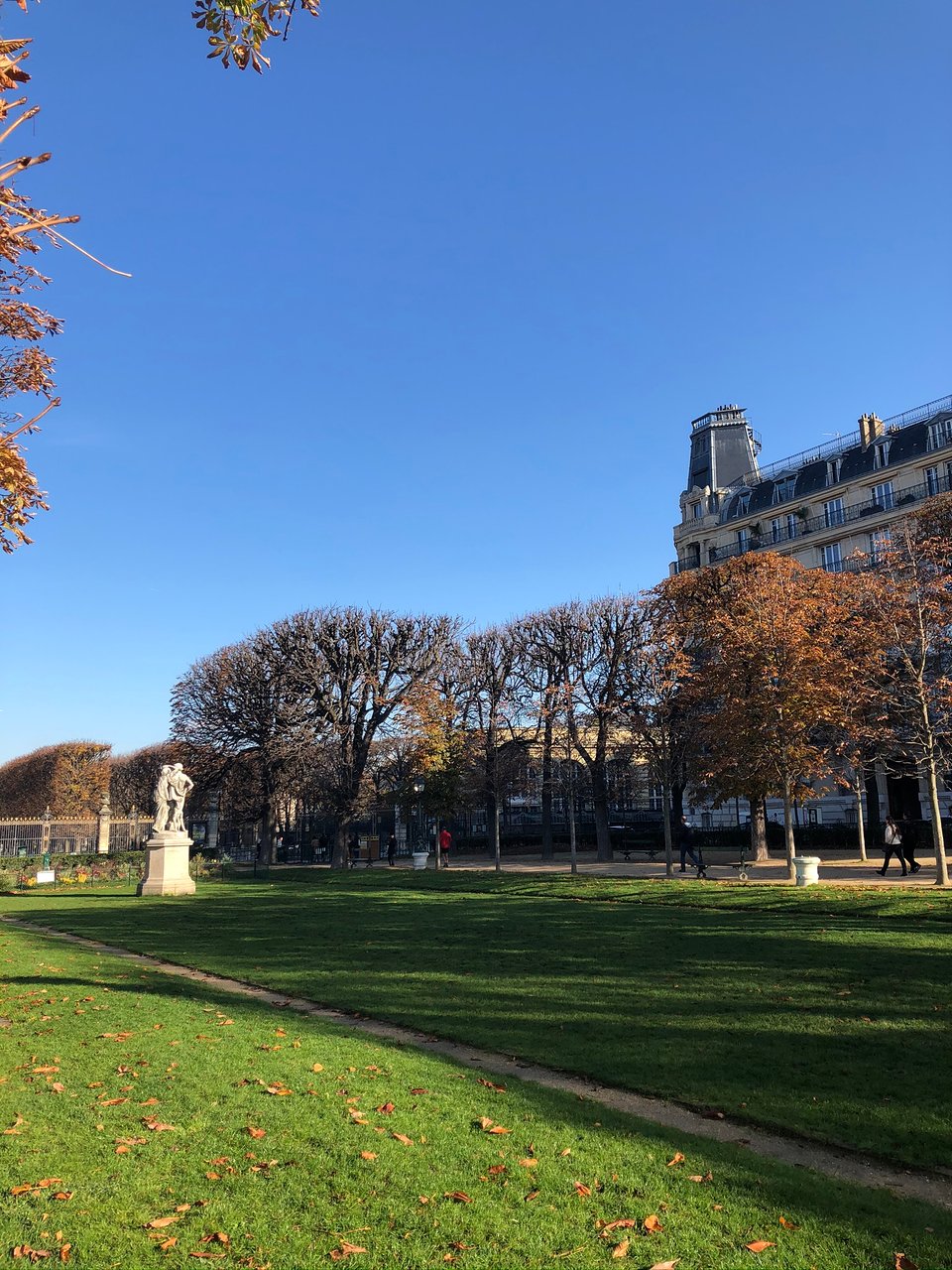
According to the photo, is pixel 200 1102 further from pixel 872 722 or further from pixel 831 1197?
pixel 872 722

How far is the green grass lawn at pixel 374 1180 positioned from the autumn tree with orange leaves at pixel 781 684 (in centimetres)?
1888

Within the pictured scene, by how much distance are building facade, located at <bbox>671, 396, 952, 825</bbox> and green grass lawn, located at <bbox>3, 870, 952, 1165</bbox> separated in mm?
30357

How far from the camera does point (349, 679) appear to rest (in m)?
40.5

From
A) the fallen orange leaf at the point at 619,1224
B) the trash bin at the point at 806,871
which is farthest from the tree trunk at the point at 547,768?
the fallen orange leaf at the point at 619,1224

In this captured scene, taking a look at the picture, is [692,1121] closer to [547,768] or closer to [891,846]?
[891,846]

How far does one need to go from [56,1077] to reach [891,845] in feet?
76.6

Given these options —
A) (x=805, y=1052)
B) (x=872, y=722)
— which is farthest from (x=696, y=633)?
(x=805, y=1052)

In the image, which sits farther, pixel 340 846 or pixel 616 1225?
pixel 340 846

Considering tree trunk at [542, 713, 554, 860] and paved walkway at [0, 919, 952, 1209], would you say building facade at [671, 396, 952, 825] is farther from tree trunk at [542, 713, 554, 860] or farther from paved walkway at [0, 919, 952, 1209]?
paved walkway at [0, 919, 952, 1209]

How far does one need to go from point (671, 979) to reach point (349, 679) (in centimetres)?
3066

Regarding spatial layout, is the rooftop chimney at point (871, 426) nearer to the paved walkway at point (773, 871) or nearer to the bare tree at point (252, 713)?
the paved walkway at point (773, 871)

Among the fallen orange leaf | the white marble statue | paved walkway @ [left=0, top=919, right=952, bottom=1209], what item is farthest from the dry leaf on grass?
the white marble statue

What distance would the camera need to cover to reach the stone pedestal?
27841 millimetres

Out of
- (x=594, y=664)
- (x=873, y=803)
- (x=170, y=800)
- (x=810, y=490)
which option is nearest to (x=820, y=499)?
(x=810, y=490)
